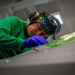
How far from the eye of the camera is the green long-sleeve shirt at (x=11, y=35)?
0.86 metres

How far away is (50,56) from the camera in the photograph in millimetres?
671

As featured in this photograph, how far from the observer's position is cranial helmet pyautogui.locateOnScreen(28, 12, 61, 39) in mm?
1015

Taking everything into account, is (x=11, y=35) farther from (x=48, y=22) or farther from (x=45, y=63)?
(x=45, y=63)

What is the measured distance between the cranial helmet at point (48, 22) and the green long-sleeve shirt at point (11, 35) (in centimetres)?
8

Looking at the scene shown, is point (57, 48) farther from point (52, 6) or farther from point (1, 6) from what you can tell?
point (1, 6)

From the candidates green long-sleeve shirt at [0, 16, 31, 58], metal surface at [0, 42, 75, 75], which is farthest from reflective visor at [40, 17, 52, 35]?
metal surface at [0, 42, 75, 75]

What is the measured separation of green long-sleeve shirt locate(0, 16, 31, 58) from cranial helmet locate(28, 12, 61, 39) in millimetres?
81

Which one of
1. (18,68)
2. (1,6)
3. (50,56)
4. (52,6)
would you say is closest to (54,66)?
(50,56)

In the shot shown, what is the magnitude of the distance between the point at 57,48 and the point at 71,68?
103mm

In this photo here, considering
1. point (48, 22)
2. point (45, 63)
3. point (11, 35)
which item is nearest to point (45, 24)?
point (48, 22)

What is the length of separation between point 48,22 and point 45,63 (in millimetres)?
389

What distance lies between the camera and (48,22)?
3.31 feet

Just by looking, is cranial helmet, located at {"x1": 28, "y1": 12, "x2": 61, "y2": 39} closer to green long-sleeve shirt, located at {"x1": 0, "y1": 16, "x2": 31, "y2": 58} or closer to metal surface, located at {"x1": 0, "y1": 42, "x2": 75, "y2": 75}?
green long-sleeve shirt, located at {"x1": 0, "y1": 16, "x2": 31, "y2": 58}

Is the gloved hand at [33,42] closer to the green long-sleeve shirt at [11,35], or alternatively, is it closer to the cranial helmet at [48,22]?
the green long-sleeve shirt at [11,35]
